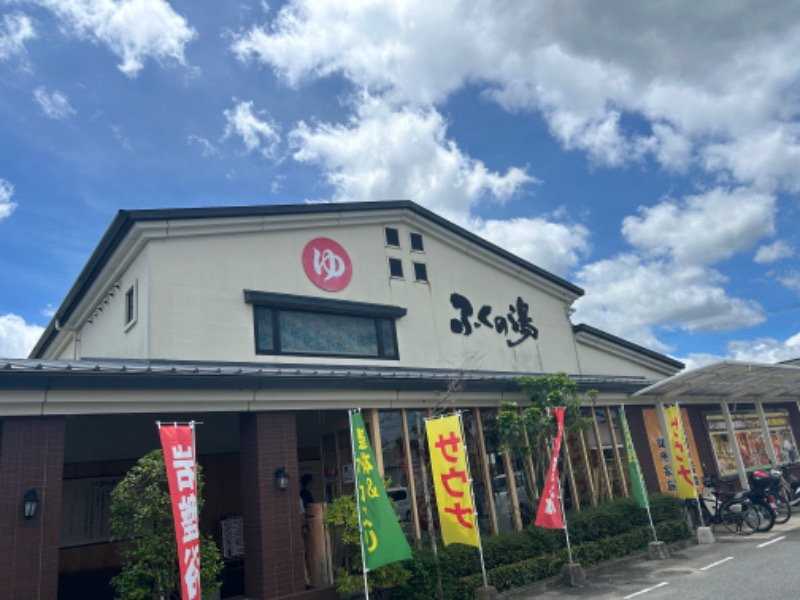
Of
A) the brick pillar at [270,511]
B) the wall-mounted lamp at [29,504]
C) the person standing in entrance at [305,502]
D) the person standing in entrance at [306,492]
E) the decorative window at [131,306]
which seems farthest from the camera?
the person standing in entrance at [306,492]

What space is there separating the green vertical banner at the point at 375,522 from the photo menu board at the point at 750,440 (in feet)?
50.9

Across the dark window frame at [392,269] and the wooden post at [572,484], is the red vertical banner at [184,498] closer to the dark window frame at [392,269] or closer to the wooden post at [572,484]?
the dark window frame at [392,269]

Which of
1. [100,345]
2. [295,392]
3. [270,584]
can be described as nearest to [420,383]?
[295,392]

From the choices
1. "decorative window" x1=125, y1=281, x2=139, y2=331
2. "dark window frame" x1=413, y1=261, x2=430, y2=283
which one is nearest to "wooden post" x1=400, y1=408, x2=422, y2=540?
"dark window frame" x1=413, y1=261, x2=430, y2=283

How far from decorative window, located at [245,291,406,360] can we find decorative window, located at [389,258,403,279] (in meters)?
1.05

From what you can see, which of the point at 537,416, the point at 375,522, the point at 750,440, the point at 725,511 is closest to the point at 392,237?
the point at 537,416

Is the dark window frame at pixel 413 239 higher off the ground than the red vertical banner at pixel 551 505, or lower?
higher

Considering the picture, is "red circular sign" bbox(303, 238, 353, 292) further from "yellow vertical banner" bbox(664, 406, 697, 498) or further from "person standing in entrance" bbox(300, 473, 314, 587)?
"yellow vertical banner" bbox(664, 406, 697, 498)

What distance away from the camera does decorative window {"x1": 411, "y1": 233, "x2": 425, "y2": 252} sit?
16797 mm

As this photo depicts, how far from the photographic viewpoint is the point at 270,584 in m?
9.45

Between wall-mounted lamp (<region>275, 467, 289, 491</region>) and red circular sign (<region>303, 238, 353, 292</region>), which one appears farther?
red circular sign (<region>303, 238, 353, 292</region>)

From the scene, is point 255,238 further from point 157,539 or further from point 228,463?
point 157,539

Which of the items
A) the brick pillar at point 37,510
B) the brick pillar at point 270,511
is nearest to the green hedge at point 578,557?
the brick pillar at point 270,511

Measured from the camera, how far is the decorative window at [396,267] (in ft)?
52.2
